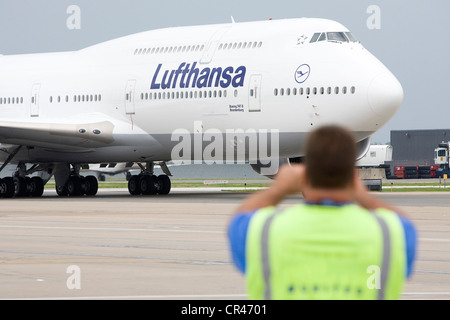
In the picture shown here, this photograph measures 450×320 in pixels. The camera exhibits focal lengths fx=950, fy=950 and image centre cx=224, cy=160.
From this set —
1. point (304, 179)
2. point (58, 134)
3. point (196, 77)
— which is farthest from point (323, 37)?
point (304, 179)

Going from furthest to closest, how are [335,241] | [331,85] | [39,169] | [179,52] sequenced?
[39,169] → [179,52] → [331,85] → [335,241]

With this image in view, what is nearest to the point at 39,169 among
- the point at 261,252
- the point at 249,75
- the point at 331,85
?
the point at 249,75

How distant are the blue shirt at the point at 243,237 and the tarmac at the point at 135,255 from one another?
6690mm

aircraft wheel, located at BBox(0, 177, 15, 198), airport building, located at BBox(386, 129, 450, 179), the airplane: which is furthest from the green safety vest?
airport building, located at BBox(386, 129, 450, 179)

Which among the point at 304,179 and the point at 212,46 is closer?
the point at 304,179

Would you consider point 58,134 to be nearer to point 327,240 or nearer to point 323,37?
point 323,37

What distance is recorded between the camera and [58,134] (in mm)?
34625

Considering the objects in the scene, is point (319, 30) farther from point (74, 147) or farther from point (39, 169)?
point (39, 169)

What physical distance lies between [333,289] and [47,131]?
103ft

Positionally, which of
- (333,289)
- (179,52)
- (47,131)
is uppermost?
(179,52)

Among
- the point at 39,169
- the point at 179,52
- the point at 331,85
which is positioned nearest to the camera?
the point at 331,85

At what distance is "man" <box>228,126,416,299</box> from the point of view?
11.9 feet

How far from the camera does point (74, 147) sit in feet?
117

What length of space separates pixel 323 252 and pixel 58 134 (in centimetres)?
3169
